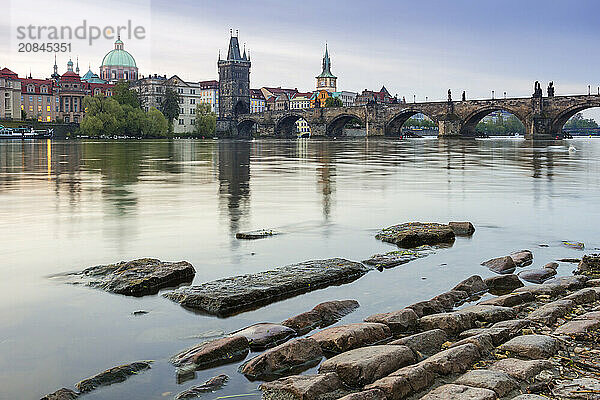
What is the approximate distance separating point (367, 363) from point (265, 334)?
54.0 inches

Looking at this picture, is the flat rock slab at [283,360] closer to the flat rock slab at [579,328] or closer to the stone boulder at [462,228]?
the flat rock slab at [579,328]

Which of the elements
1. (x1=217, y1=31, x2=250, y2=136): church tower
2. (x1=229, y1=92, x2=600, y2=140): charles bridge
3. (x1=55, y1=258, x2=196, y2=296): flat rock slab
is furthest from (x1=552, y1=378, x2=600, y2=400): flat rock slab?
(x1=217, y1=31, x2=250, y2=136): church tower

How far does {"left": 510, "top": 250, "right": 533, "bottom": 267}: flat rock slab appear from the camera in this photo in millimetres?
8961

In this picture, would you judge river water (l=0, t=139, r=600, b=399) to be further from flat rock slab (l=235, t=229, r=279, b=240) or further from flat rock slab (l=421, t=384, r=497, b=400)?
flat rock slab (l=421, t=384, r=497, b=400)

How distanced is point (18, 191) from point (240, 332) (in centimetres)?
1405

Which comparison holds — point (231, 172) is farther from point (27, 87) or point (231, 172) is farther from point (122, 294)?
point (27, 87)

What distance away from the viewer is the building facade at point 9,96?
141500 millimetres

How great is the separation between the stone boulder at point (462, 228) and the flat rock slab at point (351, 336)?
19.7 ft

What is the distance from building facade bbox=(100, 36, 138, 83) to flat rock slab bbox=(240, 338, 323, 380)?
648 ft

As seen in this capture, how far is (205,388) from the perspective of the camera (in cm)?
460

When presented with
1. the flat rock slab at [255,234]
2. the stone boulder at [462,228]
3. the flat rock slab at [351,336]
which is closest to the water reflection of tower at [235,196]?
the flat rock slab at [255,234]

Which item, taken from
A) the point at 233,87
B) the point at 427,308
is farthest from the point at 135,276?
the point at 233,87

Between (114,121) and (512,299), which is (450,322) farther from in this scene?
(114,121)

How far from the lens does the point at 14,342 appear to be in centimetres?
554
